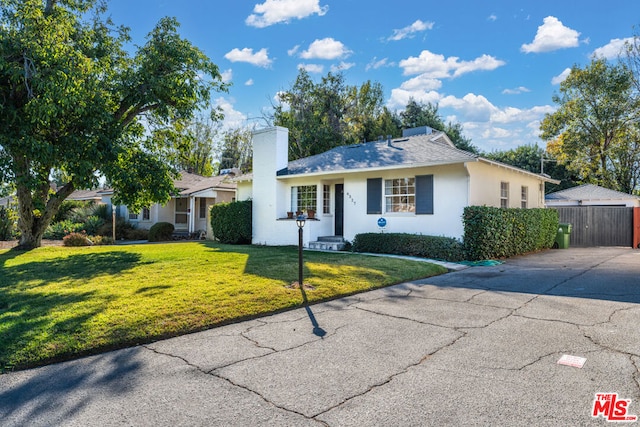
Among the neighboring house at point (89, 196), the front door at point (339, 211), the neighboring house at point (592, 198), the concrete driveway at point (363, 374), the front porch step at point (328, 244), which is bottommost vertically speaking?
the concrete driveway at point (363, 374)

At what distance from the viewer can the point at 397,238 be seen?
41.9 ft

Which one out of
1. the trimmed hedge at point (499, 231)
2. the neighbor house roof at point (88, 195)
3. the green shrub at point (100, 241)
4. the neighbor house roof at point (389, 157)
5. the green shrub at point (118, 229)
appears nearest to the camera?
the trimmed hedge at point (499, 231)

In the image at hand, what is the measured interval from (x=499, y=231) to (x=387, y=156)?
4640mm

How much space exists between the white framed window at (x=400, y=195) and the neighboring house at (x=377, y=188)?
0.11 ft

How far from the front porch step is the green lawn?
9.70 feet

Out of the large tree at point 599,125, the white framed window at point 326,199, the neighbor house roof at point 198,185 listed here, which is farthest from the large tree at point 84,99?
the large tree at point 599,125

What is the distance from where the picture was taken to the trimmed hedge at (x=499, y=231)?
1128 cm

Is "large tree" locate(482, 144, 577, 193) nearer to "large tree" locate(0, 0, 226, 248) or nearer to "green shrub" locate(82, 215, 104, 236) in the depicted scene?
"large tree" locate(0, 0, 226, 248)

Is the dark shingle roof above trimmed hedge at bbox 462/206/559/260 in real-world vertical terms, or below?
above

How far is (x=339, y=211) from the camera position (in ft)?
51.5

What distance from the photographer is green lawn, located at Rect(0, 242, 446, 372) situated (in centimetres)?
445

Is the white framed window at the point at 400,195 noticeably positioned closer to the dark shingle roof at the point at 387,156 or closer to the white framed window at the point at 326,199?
the dark shingle roof at the point at 387,156

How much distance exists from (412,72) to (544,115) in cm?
1531

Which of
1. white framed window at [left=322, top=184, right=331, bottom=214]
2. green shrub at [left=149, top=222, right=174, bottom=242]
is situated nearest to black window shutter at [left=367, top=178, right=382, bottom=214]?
white framed window at [left=322, top=184, right=331, bottom=214]
